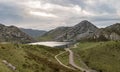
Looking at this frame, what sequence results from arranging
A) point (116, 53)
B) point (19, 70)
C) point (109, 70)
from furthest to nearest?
point (116, 53) < point (109, 70) < point (19, 70)

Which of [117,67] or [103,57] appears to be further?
[103,57]

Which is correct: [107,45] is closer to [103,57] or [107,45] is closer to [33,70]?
[103,57]

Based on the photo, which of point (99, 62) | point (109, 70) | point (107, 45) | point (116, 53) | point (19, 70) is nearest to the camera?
point (19, 70)

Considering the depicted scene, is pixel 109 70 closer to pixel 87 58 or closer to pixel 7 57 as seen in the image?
pixel 87 58

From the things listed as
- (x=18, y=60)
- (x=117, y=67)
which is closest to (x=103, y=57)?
(x=117, y=67)

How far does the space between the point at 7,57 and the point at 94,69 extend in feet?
258

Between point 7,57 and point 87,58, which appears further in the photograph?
point 87,58

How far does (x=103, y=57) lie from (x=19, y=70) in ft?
345

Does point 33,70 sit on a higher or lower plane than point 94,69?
higher

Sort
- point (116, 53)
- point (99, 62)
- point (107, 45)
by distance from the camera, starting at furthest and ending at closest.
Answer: point (107, 45) → point (116, 53) → point (99, 62)

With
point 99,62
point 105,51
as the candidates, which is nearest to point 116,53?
point 105,51

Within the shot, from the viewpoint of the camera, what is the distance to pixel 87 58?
155375 mm

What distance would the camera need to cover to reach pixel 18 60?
64.0 m

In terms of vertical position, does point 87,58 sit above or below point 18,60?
below
